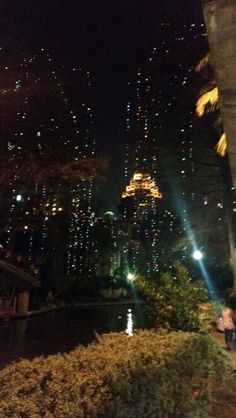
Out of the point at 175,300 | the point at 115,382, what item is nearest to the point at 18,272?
the point at 175,300

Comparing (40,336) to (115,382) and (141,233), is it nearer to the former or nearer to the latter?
(115,382)

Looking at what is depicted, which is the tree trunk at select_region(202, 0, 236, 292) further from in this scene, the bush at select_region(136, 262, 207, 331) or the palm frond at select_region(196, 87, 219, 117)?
the palm frond at select_region(196, 87, 219, 117)

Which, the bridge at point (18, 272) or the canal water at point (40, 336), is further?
the bridge at point (18, 272)

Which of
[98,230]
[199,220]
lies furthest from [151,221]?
[199,220]

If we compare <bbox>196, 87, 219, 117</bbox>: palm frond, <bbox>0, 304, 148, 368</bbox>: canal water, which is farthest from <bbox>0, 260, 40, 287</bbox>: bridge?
<bbox>196, 87, 219, 117</bbox>: palm frond

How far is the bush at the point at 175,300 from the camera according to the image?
924 cm

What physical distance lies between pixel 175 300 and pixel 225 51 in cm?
740

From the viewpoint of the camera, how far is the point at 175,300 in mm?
9422

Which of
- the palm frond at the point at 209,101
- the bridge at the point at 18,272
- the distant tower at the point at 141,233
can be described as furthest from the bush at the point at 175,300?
the distant tower at the point at 141,233

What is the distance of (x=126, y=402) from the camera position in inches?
167

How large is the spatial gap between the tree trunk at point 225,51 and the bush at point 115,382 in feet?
8.27

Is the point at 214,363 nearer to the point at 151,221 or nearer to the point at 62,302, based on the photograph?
the point at 62,302

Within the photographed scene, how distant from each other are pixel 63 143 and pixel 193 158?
23.3ft

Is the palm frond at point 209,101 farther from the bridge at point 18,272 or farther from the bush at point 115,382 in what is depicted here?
the bridge at point 18,272
